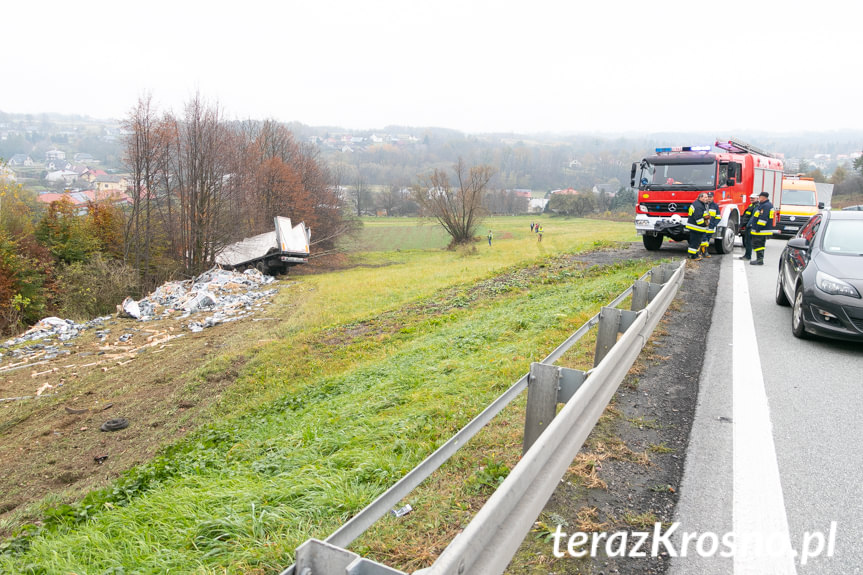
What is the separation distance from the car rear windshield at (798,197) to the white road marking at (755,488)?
21.5m

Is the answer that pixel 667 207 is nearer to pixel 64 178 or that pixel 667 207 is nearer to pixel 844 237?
pixel 844 237

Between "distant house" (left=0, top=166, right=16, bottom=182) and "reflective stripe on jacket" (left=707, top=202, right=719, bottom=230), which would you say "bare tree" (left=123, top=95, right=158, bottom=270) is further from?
"reflective stripe on jacket" (left=707, top=202, right=719, bottom=230)

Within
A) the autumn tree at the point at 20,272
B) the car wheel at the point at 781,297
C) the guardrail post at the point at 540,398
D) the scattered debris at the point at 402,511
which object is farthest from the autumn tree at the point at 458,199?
the scattered debris at the point at 402,511

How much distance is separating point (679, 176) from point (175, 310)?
55.8ft

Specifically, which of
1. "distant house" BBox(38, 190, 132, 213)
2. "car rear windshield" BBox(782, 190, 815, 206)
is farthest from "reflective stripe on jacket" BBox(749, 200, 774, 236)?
"distant house" BBox(38, 190, 132, 213)

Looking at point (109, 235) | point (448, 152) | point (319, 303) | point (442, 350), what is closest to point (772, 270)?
point (442, 350)

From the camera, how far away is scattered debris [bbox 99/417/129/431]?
27.2 feet

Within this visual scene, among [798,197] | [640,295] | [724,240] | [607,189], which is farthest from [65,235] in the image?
[607,189]

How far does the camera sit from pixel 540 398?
334cm

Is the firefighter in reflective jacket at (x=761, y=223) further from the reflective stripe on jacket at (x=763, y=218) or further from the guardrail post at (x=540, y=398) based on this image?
the guardrail post at (x=540, y=398)

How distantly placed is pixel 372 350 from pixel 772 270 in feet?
33.0

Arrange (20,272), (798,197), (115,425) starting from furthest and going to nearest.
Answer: (20,272) → (798,197) → (115,425)

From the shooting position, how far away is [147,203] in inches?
1064

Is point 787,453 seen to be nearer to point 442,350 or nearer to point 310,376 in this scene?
point 442,350
